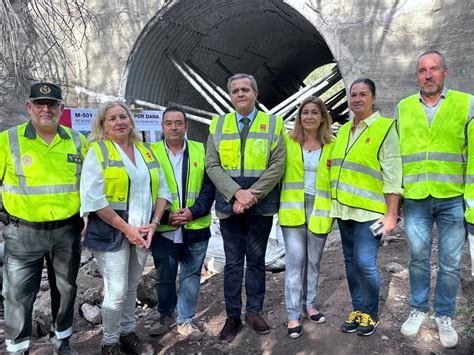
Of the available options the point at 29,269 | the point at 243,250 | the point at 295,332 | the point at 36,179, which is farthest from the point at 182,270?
the point at 36,179

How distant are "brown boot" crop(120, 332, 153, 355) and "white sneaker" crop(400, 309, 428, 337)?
206cm

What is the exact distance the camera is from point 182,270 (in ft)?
12.4

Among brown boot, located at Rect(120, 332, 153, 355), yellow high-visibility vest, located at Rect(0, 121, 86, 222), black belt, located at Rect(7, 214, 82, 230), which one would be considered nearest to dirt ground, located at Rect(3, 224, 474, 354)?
brown boot, located at Rect(120, 332, 153, 355)

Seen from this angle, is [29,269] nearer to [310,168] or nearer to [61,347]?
[61,347]

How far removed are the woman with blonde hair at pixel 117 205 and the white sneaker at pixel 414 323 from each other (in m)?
2.17

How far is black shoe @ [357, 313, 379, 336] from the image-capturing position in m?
3.45

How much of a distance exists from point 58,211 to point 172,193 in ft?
3.01

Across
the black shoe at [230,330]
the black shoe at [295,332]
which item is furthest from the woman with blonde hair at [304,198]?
the black shoe at [230,330]

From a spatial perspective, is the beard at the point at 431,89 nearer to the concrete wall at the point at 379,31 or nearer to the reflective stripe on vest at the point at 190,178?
the reflective stripe on vest at the point at 190,178

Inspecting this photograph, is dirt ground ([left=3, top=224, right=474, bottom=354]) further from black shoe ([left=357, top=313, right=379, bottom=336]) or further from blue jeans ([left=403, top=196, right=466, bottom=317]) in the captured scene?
blue jeans ([left=403, top=196, right=466, bottom=317])

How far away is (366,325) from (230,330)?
3.70 feet

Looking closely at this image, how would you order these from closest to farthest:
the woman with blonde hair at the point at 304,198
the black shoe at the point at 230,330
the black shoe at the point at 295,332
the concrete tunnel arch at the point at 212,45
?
the woman with blonde hair at the point at 304,198 → the black shoe at the point at 295,332 → the black shoe at the point at 230,330 → the concrete tunnel arch at the point at 212,45

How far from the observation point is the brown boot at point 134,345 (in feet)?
11.3

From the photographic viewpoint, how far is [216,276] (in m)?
5.60
